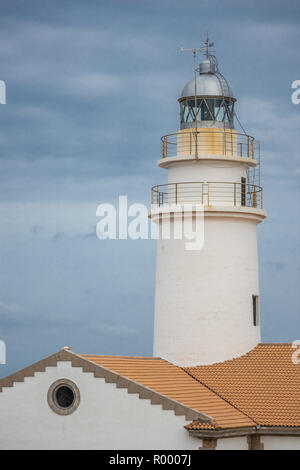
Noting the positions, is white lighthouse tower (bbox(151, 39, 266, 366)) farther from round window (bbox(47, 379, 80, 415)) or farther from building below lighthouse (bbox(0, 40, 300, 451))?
round window (bbox(47, 379, 80, 415))

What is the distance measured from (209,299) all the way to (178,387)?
15.3ft

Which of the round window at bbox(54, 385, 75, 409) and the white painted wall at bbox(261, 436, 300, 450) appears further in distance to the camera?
the white painted wall at bbox(261, 436, 300, 450)

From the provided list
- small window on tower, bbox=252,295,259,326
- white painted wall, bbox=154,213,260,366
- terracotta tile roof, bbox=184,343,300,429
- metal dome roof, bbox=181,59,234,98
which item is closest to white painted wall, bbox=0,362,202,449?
terracotta tile roof, bbox=184,343,300,429

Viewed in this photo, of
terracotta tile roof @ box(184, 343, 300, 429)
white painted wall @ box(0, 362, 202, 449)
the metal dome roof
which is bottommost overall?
white painted wall @ box(0, 362, 202, 449)

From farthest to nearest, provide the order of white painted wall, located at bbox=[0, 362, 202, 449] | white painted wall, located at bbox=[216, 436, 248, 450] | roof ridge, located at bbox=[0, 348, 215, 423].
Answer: white painted wall, located at bbox=[216, 436, 248, 450]
white painted wall, located at bbox=[0, 362, 202, 449]
roof ridge, located at bbox=[0, 348, 215, 423]

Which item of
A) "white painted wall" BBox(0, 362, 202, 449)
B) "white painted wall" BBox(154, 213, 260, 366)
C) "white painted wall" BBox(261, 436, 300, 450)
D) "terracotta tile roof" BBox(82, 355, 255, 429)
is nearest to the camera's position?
"white painted wall" BBox(0, 362, 202, 449)

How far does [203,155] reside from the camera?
36.2 metres

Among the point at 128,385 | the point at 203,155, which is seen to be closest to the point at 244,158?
the point at 203,155

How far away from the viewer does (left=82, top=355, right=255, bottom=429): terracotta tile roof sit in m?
30.5

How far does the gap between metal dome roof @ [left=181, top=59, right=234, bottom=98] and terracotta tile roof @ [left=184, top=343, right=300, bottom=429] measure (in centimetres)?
930

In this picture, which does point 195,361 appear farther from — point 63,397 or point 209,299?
point 63,397

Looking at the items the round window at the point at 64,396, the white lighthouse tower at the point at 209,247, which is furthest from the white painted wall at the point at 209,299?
the round window at the point at 64,396
